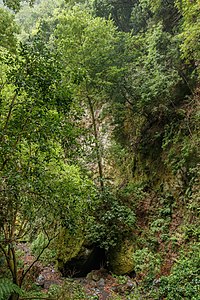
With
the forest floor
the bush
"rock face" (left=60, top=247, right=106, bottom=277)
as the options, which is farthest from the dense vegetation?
the forest floor

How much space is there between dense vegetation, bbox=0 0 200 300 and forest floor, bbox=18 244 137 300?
31 cm

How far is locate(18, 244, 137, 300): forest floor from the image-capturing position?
23.5ft

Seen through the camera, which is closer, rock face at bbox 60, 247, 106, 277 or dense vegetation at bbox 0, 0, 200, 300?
dense vegetation at bbox 0, 0, 200, 300

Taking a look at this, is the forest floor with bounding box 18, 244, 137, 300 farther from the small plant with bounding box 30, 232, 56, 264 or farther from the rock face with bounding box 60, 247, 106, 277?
the small plant with bounding box 30, 232, 56, 264

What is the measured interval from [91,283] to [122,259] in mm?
1190

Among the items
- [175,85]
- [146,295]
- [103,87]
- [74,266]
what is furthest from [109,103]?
[146,295]

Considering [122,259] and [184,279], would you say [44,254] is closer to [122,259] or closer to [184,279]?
[122,259]

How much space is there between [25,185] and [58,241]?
6021 mm

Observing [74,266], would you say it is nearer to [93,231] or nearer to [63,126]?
[93,231]

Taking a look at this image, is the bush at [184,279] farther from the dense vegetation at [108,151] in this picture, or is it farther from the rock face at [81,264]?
the rock face at [81,264]

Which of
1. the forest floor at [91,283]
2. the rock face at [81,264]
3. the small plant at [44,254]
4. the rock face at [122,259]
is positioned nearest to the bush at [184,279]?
the forest floor at [91,283]

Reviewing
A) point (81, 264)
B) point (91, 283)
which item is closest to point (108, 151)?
point (81, 264)

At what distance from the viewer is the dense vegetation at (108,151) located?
426cm

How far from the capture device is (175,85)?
9.88 meters
